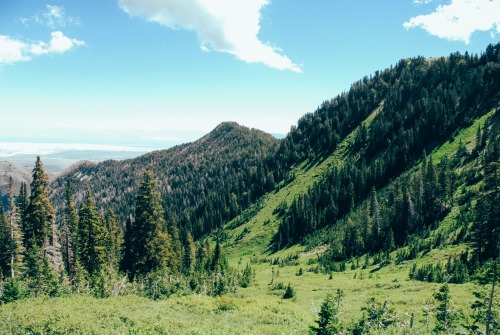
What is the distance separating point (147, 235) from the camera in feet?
152

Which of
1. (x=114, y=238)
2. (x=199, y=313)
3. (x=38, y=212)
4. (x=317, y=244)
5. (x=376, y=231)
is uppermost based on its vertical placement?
(x=38, y=212)

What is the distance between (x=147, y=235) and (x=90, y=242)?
1163 cm

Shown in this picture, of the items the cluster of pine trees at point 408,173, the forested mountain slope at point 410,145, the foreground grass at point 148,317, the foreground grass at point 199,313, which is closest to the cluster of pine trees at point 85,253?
the foreground grass at point 199,313

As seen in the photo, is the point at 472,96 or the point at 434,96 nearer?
the point at 472,96

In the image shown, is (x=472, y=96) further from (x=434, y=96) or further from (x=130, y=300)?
(x=130, y=300)

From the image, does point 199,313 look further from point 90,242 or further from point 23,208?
point 23,208

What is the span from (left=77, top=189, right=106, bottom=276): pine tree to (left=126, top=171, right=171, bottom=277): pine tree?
718cm

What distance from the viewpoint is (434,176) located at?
83188 mm

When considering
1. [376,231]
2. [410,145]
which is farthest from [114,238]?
[410,145]

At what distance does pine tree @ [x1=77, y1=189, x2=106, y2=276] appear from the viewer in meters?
49.7

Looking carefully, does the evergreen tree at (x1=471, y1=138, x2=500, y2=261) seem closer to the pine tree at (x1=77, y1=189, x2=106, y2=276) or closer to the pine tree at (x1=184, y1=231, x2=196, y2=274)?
the pine tree at (x1=77, y1=189, x2=106, y2=276)

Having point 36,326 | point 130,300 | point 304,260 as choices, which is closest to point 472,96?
point 304,260

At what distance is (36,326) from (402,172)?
127693mm

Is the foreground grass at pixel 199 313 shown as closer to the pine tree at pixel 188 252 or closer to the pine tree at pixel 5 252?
the pine tree at pixel 5 252
